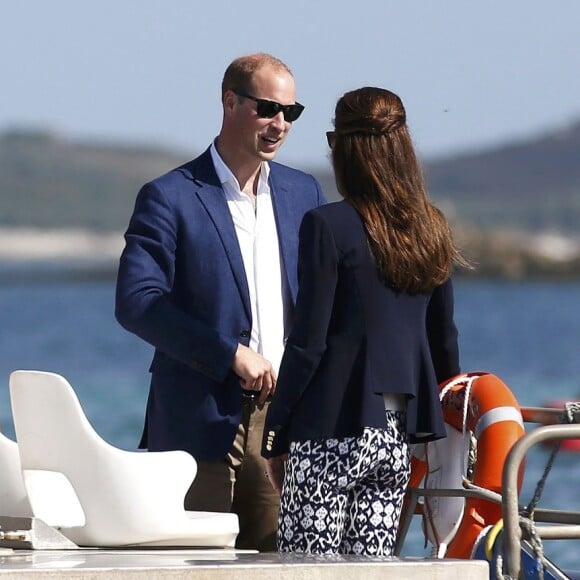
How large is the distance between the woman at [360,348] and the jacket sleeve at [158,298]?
0.38 meters

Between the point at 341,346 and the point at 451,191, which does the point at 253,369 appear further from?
the point at 451,191

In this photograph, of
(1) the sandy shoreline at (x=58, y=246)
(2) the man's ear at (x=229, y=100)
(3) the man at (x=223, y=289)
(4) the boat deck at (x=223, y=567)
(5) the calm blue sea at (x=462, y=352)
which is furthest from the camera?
(1) the sandy shoreline at (x=58, y=246)

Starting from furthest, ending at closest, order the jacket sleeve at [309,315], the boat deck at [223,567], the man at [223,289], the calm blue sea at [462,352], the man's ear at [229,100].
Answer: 1. the calm blue sea at [462,352]
2. the man's ear at [229,100]
3. the man at [223,289]
4. the jacket sleeve at [309,315]
5. the boat deck at [223,567]

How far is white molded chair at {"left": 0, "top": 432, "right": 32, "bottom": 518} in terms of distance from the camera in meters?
3.87

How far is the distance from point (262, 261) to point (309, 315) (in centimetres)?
67

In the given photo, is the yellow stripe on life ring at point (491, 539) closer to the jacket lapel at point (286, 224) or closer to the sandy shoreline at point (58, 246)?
the jacket lapel at point (286, 224)

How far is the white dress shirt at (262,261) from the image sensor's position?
4262mm

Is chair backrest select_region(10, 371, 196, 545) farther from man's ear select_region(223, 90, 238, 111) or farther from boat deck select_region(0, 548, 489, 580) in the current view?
man's ear select_region(223, 90, 238, 111)

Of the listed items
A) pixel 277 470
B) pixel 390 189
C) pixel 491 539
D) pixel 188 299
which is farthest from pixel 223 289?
pixel 491 539

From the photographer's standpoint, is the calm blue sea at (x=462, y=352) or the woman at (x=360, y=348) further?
the calm blue sea at (x=462, y=352)

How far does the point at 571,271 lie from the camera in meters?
97.3

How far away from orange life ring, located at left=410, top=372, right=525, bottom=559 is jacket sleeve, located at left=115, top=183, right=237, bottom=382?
0.55 m

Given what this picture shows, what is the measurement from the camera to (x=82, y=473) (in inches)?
145

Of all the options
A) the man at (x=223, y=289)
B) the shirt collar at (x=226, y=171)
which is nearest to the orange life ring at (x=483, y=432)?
the man at (x=223, y=289)
